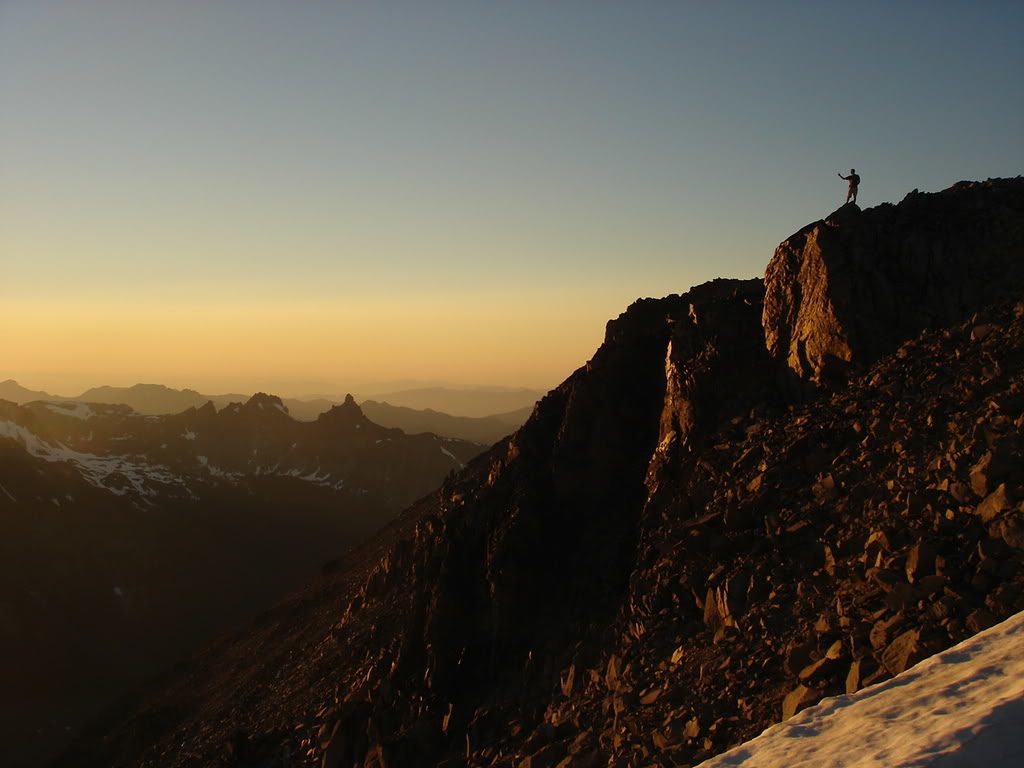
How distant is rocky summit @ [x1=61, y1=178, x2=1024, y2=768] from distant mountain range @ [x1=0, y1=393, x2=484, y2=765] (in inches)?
2904

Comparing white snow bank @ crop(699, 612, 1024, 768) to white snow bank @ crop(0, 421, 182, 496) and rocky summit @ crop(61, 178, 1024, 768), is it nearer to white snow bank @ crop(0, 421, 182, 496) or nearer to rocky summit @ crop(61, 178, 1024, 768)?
rocky summit @ crop(61, 178, 1024, 768)

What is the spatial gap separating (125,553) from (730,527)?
130248 mm

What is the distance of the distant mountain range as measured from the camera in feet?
322

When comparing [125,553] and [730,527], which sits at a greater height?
[730,527]

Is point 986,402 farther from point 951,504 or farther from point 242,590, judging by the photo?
point 242,590

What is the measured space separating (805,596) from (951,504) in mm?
3790

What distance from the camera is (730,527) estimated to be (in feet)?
70.9

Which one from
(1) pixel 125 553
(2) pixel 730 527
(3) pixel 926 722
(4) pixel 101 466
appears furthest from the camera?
(4) pixel 101 466

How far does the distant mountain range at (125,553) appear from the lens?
98.2 metres

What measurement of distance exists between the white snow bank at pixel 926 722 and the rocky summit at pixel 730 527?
813 mm

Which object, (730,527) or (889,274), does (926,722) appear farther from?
(889,274)

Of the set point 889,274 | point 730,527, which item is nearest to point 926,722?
point 730,527

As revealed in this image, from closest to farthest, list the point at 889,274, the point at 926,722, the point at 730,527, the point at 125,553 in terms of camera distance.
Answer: the point at 926,722 < the point at 730,527 < the point at 889,274 < the point at 125,553

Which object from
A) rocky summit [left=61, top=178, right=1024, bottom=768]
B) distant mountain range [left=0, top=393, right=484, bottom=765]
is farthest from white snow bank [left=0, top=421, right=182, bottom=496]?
rocky summit [left=61, top=178, right=1024, bottom=768]
